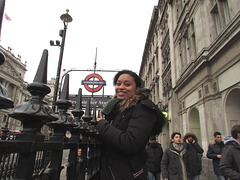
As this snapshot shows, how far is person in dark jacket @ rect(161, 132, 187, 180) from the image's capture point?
14.5 ft

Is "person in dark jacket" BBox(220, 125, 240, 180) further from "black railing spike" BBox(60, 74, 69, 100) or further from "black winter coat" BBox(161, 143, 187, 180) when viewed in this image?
"black railing spike" BBox(60, 74, 69, 100)

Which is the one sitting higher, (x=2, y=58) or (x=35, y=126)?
(x=2, y=58)

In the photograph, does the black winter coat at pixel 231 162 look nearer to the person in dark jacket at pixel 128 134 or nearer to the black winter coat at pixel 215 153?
the person in dark jacket at pixel 128 134

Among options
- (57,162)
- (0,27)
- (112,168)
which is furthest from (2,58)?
(112,168)

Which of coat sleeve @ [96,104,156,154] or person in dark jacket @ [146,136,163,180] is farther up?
coat sleeve @ [96,104,156,154]

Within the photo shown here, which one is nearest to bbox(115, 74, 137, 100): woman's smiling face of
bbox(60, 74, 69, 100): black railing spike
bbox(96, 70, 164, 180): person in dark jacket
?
bbox(96, 70, 164, 180): person in dark jacket

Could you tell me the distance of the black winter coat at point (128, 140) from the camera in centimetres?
131

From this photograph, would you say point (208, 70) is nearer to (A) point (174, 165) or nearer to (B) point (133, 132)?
(A) point (174, 165)

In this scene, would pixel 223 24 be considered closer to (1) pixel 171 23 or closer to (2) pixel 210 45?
(2) pixel 210 45

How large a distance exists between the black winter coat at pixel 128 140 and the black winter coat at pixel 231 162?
90.7 inches

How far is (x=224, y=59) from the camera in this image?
7.77 meters

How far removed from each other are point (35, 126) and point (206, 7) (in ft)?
38.0

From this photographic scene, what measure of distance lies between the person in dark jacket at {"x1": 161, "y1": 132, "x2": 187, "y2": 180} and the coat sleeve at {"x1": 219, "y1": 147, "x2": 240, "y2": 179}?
1656 mm


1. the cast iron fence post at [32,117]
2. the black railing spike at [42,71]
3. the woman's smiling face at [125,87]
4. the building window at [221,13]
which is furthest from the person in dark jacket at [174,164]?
the building window at [221,13]
